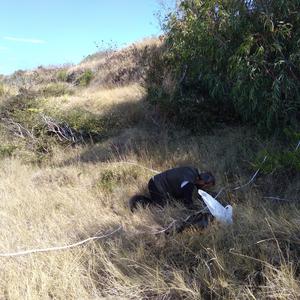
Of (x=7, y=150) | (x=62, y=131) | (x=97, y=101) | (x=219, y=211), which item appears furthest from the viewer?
(x=97, y=101)

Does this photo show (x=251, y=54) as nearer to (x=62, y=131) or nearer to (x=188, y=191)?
(x=188, y=191)

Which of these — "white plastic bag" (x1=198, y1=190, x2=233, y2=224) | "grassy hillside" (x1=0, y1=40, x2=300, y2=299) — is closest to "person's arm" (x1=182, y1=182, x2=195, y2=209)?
"grassy hillside" (x1=0, y1=40, x2=300, y2=299)

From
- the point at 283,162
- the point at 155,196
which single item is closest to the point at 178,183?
the point at 155,196

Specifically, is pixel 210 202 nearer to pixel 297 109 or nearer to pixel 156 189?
pixel 156 189

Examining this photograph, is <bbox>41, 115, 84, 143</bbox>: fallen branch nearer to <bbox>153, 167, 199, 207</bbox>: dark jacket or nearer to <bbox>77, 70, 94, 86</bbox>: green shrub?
<bbox>153, 167, 199, 207</bbox>: dark jacket

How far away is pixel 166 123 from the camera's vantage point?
9359 mm

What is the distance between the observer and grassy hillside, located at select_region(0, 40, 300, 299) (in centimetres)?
370

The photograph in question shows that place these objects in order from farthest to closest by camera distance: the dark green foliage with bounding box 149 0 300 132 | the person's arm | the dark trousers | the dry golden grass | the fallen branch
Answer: the dry golden grass < the fallen branch < the dark green foliage with bounding box 149 0 300 132 < the dark trousers < the person's arm

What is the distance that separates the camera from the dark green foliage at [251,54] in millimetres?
6121

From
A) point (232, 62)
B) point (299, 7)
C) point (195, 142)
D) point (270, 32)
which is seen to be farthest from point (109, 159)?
point (299, 7)

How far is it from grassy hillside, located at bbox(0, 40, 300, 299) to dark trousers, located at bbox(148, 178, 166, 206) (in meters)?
0.36

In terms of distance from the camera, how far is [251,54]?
251 inches

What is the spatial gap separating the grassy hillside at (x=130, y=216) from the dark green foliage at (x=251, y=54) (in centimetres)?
65

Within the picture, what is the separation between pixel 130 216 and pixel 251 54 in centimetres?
307
